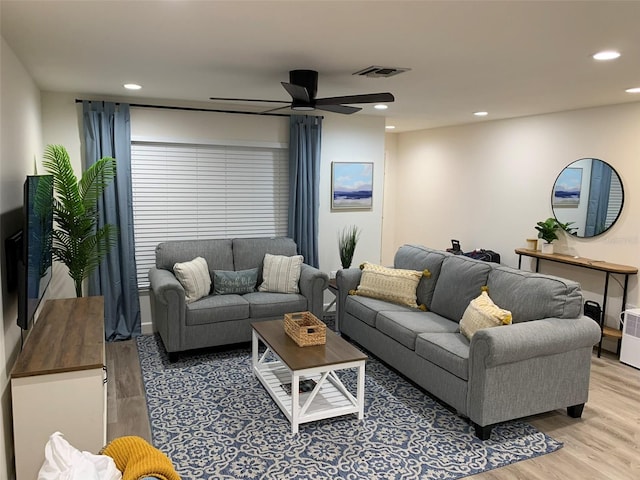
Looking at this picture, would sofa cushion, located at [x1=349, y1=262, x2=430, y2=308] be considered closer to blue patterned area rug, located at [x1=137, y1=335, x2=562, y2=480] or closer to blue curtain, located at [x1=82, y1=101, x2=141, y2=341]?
blue patterned area rug, located at [x1=137, y1=335, x2=562, y2=480]

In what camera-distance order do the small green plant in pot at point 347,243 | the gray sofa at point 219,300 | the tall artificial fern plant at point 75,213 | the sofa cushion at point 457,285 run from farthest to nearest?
the small green plant in pot at point 347,243 → the gray sofa at point 219,300 → the tall artificial fern plant at point 75,213 → the sofa cushion at point 457,285

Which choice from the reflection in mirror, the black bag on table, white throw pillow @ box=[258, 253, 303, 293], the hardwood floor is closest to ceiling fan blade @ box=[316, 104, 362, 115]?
white throw pillow @ box=[258, 253, 303, 293]

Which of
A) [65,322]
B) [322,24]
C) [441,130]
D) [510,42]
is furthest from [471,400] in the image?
[441,130]

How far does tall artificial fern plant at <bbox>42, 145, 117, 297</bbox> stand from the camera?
413 centimetres

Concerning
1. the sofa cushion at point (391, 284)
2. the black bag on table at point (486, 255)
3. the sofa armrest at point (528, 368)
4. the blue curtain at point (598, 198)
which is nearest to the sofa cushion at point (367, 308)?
the sofa cushion at point (391, 284)

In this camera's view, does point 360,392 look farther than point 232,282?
No

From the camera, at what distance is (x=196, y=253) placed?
490cm

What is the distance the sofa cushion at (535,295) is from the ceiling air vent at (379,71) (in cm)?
173

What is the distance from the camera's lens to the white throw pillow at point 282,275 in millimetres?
4852

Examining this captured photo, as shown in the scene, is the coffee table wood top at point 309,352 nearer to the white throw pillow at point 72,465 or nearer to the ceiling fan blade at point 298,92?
the white throw pillow at point 72,465

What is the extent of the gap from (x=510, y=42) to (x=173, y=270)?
341 centimetres

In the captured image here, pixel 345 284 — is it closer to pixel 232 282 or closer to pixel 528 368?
pixel 232 282

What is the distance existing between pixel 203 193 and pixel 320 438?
120 inches

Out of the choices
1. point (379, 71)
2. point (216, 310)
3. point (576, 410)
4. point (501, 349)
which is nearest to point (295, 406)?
point (501, 349)
